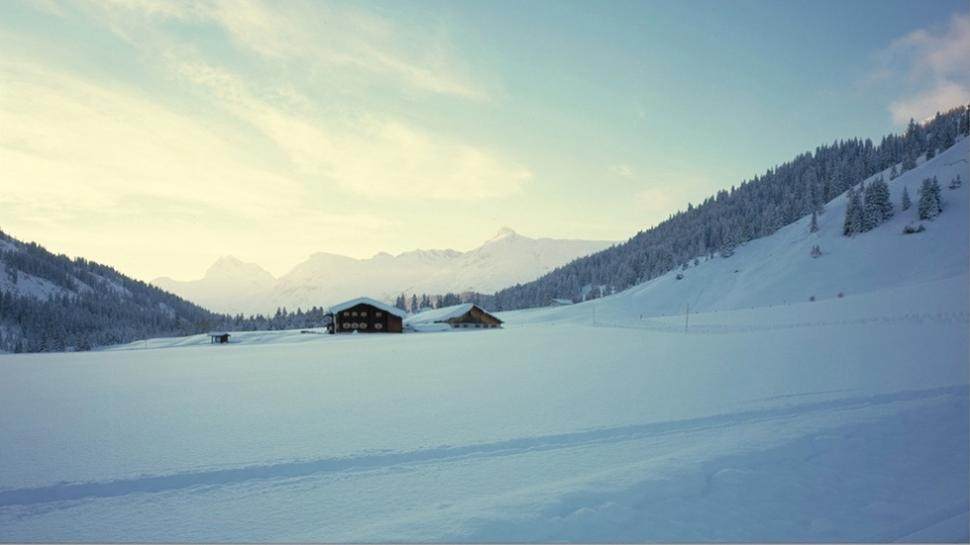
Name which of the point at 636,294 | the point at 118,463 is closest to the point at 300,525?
the point at 118,463

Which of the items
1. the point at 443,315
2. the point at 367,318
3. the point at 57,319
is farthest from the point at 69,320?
the point at 443,315

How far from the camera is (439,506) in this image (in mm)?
6965

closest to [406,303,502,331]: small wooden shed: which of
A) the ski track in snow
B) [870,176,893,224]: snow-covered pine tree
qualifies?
the ski track in snow

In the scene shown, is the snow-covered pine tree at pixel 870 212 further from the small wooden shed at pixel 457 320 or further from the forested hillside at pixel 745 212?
the small wooden shed at pixel 457 320

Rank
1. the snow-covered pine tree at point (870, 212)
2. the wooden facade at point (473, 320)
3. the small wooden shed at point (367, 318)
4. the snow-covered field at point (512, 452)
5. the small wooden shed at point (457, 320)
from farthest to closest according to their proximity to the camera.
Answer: the snow-covered pine tree at point (870, 212)
the wooden facade at point (473, 320)
the small wooden shed at point (457, 320)
the small wooden shed at point (367, 318)
the snow-covered field at point (512, 452)

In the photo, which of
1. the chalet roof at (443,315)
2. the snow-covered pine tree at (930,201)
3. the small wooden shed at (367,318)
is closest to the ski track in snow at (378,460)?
the small wooden shed at (367,318)

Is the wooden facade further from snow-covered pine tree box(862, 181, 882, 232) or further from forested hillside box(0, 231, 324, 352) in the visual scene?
snow-covered pine tree box(862, 181, 882, 232)

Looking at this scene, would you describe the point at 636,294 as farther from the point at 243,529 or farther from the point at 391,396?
the point at 243,529

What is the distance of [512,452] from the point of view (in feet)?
30.5

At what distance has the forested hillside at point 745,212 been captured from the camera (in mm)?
120438

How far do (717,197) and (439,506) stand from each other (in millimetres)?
180527

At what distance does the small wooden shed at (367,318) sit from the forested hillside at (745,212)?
89149mm

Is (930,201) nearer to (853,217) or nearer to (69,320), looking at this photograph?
(853,217)

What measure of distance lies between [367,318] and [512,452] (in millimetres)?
58792
